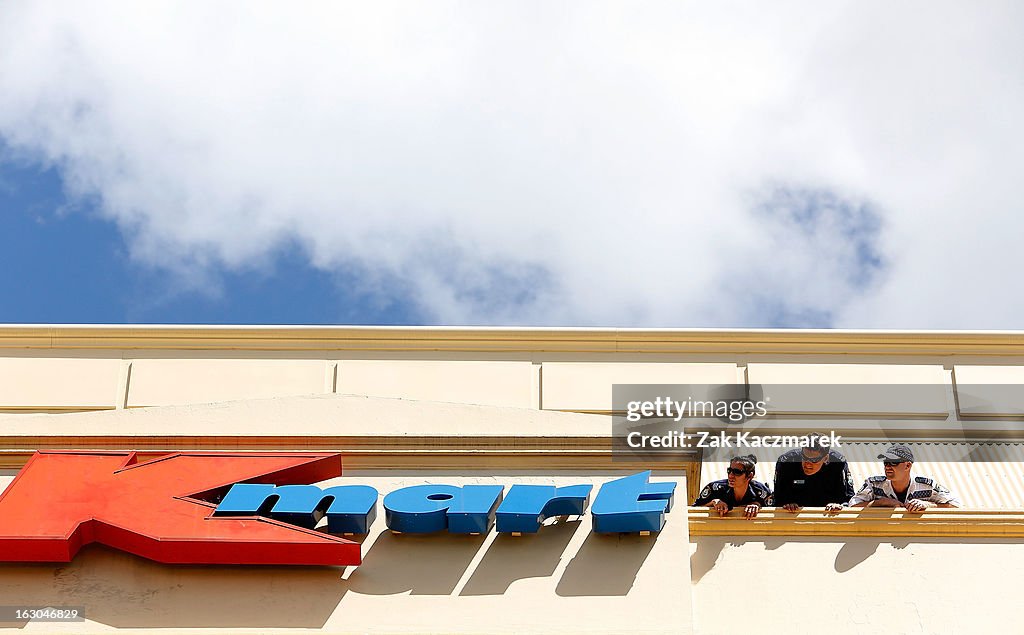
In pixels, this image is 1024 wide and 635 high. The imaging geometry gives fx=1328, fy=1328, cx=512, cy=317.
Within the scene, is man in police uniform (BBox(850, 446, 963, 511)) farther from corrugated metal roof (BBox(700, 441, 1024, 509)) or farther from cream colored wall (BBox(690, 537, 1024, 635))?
corrugated metal roof (BBox(700, 441, 1024, 509))

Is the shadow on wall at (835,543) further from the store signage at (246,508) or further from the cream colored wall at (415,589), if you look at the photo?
the store signage at (246,508)

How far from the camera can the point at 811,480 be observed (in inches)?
553

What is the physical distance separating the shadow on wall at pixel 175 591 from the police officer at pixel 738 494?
12.9ft

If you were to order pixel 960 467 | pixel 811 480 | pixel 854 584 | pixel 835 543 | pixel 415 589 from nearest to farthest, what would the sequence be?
pixel 415 589
pixel 854 584
pixel 835 543
pixel 811 480
pixel 960 467

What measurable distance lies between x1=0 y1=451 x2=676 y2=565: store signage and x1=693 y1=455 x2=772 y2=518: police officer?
80 cm

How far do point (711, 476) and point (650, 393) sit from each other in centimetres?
232

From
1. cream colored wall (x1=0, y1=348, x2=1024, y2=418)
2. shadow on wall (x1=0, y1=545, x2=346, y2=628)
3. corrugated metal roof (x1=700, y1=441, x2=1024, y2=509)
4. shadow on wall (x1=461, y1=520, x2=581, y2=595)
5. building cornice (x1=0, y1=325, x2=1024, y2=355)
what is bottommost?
shadow on wall (x1=0, y1=545, x2=346, y2=628)

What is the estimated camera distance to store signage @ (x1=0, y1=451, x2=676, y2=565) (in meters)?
12.4

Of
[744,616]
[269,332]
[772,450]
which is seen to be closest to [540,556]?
[744,616]

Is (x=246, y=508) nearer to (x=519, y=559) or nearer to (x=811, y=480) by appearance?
(x=519, y=559)

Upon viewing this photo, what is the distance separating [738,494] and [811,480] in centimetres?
88

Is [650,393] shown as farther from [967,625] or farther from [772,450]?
[967,625]

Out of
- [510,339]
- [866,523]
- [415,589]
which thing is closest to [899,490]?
[866,523]

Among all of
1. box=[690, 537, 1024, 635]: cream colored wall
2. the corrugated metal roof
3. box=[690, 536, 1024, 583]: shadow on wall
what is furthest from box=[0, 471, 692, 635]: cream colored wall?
the corrugated metal roof
